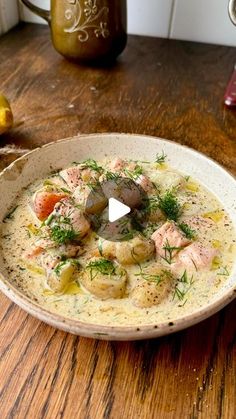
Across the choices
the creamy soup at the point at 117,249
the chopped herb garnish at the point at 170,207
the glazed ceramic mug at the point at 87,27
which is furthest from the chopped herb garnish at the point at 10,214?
the glazed ceramic mug at the point at 87,27

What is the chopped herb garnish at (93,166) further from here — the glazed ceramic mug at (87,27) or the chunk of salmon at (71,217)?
the glazed ceramic mug at (87,27)

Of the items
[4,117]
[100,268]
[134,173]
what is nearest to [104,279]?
[100,268]

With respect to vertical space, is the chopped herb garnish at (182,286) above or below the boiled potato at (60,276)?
below

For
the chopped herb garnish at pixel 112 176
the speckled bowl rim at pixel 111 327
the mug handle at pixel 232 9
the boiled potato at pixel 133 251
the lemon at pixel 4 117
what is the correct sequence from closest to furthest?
the speckled bowl rim at pixel 111 327 < the boiled potato at pixel 133 251 < the chopped herb garnish at pixel 112 176 < the lemon at pixel 4 117 < the mug handle at pixel 232 9

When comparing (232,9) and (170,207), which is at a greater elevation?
(232,9)

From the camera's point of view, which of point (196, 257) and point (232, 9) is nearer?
point (196, 257)

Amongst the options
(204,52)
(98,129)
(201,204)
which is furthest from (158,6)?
(201,204)

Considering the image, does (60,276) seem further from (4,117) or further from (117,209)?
(4,117)
